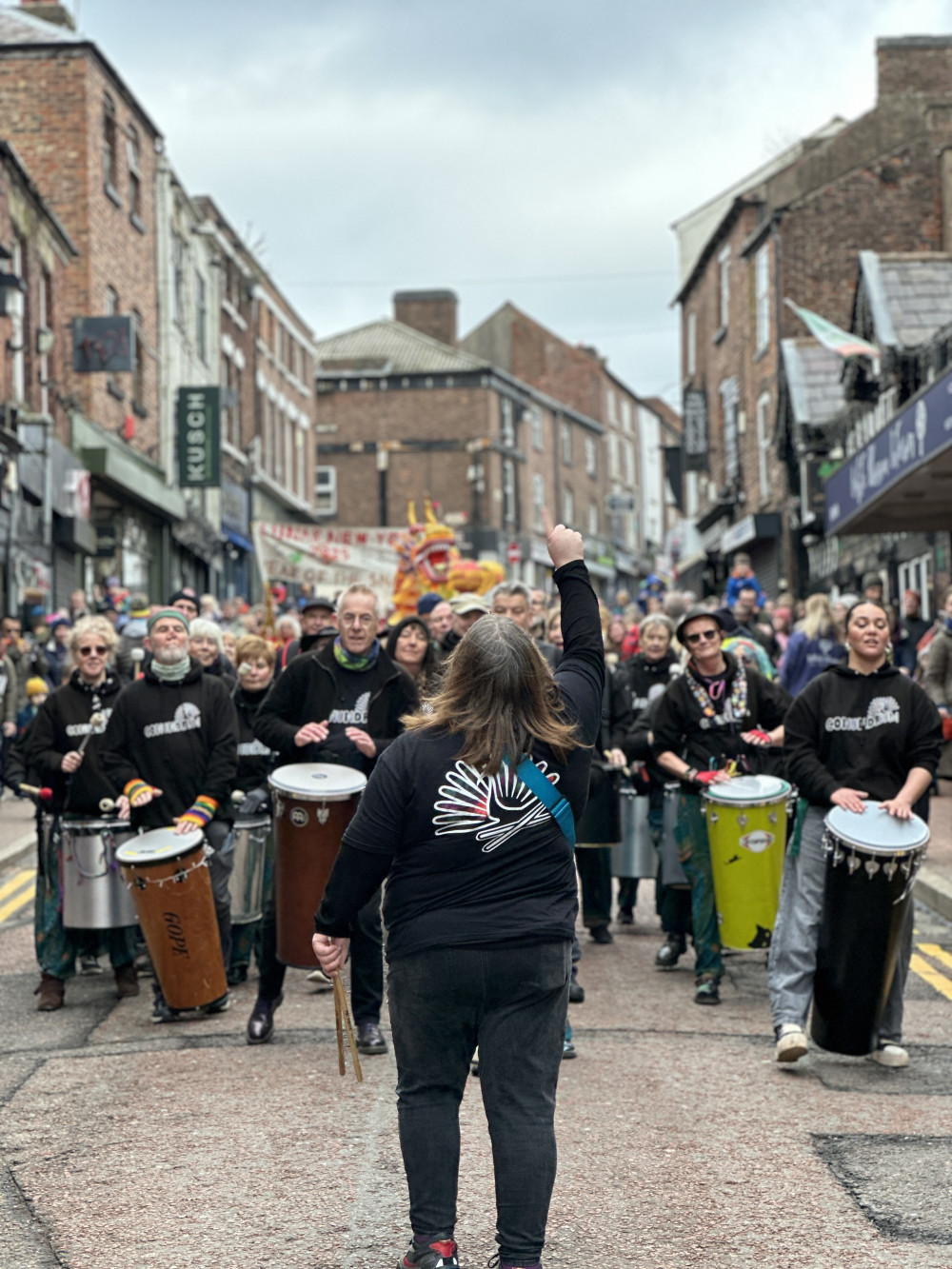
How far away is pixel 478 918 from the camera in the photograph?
157 inches

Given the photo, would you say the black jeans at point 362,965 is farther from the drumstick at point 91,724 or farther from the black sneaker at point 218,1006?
the drumstick at point 91,724

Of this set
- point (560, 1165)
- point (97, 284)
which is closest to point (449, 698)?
point (560, 1165)

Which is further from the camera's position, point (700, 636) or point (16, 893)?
point (16, 893)

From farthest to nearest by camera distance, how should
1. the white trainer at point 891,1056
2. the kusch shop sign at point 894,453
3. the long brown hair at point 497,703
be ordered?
1. the kusch shop sign at point 894,453
2. the white trainer at point 891,1056
3. the long brown hair at point 497,703

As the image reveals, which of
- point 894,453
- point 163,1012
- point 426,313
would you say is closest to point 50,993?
point 163,1012

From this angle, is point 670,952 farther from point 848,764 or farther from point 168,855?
point 168,855

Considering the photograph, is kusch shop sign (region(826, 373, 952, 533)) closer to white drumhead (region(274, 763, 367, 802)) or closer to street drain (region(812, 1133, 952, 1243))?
white drumhead (region(274, 763, 367, 802))

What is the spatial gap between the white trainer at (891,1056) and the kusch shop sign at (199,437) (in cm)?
2808

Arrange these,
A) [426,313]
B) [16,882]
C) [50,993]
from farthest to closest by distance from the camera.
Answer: [426,313] → [16,882] → [50,993]

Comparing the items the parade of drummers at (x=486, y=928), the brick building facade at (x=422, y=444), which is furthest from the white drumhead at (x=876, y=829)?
the brick building facade at (x=422, y=444)

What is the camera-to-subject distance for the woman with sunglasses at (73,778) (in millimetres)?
8320

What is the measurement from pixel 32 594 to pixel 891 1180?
17.1 meters

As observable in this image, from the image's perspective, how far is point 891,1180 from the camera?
17.4 feet

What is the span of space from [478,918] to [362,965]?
3.23 meters
